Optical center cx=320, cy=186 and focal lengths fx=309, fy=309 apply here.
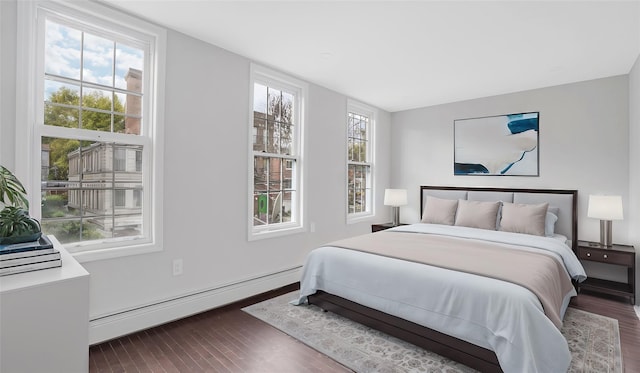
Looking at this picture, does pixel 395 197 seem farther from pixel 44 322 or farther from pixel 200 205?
pixel 44 322

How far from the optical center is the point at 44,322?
1.02 metres

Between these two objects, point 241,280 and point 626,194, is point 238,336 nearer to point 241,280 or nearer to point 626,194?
point 241,280

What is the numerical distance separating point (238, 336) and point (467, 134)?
4104mm

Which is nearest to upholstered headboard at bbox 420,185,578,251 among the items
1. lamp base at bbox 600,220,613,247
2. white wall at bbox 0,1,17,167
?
lamp base at bbox 600,220,613,247

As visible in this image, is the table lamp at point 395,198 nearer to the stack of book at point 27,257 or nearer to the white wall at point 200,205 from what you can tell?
the white wall at point 200,205

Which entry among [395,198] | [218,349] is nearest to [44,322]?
[218,349]

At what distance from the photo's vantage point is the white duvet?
5.85ft

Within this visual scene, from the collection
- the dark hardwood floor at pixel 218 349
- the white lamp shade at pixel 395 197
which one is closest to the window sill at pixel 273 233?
the dark hardwood floor at pixel 218 349

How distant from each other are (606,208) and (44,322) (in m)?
4.57

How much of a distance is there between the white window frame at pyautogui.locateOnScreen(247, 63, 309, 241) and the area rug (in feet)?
2.88

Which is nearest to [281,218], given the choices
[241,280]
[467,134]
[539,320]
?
[241,280]

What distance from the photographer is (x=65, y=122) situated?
2.21m

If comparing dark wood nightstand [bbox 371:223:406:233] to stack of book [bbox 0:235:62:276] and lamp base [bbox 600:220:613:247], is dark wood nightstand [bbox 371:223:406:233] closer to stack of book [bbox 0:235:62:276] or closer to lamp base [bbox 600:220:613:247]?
lamp base [bbox 600:220:613:247]

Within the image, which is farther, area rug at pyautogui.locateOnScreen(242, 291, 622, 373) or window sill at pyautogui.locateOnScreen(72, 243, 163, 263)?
window sill at pyautogui.locateOnScreen(72, 243, 163, 263)
